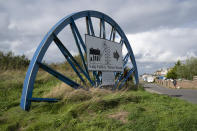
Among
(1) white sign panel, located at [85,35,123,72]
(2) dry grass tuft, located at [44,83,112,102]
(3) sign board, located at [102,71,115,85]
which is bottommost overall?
(2) dry grass tuft, located at [44,83,112,102]

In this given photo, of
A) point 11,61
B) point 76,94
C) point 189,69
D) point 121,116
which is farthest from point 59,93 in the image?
point 189,69

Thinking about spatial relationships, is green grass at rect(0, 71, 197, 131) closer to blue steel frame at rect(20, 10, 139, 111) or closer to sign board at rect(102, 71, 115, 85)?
blue steel frame at rect(20, 10, 139, 111)

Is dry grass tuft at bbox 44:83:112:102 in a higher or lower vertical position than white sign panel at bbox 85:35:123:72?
A: lower

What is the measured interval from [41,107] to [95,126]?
2.15m

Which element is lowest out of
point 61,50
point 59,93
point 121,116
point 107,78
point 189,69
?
point 121,116

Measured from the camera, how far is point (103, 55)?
25.6 feet

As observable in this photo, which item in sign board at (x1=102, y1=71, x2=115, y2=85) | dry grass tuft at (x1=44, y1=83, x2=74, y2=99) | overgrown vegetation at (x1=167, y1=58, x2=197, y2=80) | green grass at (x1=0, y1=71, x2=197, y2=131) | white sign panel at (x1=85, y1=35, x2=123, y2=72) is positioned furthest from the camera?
overgrown vegetation at (x1=167, y1=58, x2=197, y2=80)

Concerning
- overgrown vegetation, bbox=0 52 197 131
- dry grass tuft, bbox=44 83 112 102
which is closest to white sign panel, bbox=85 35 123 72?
dry grass tuft, bbox=44 83 112 102

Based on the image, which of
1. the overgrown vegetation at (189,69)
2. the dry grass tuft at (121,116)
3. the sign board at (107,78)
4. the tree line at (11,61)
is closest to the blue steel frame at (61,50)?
the sign board at (107,78)

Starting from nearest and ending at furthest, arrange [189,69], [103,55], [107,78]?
[103,55] → [107,78] → [189,69]

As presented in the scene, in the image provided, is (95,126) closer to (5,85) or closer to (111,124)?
(111,124)

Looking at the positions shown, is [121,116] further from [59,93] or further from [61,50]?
[61,50]

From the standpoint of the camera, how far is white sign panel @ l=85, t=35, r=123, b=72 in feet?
23.3

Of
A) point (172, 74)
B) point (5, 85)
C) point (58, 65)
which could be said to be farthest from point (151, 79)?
point (5, 85)
